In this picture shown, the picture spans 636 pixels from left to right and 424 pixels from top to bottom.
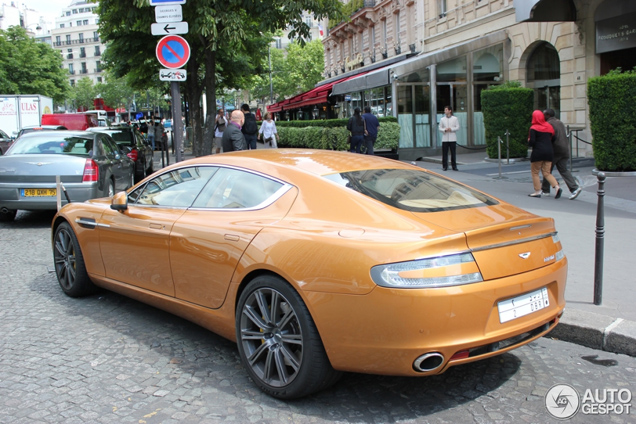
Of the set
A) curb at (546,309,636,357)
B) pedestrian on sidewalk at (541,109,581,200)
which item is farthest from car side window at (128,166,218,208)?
pedestrian on sidewalk at (541,109,581,200)

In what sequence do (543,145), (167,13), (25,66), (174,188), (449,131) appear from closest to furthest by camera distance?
(174,188) < (167,13) < (543,145) < (449,131) < (25,66)

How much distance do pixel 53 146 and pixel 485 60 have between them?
16.7 metres

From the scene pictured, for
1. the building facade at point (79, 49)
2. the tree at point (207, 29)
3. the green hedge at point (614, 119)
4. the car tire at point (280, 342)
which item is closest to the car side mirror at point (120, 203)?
the car tire at point (280, 342)

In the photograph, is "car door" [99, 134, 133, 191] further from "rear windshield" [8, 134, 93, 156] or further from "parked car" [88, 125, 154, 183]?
"parked car" [88, 125, 154, 183]

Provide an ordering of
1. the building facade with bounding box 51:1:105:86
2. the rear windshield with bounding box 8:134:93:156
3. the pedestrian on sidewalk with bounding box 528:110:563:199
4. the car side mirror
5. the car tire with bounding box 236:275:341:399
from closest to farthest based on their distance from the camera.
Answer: the car tire with bounding box 236:275:341:399 < the car side mirror < the rear windshield with bounding box 8:134:93:156 < the pedestrian on sidewalk with bounding box 528:110:563:199 < the building facade with bounding box 51:1:105:86

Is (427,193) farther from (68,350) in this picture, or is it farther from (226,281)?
(68,350)

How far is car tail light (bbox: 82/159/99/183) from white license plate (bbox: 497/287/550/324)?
8330 millimetres

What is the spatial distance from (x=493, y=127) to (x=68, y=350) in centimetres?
1551

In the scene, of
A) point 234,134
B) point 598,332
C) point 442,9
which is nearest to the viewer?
point 598,332

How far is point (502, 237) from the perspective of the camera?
332cm

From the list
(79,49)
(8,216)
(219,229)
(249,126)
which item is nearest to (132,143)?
(249,126)

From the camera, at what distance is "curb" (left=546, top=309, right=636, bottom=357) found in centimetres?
420

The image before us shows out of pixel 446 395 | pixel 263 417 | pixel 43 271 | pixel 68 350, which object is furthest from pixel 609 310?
pixel 43 271

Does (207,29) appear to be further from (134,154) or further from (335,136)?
(335,136)
